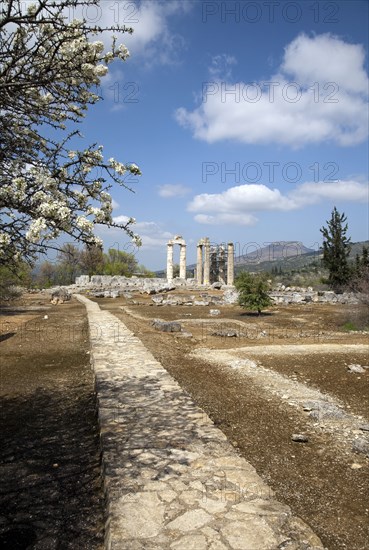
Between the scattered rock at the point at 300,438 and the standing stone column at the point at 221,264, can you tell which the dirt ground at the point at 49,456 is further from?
the standing stone column at the point at 221,264

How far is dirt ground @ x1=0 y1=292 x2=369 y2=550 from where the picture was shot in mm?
3884

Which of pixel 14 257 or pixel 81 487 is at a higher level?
pixel 14 257

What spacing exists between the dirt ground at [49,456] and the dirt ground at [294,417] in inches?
80.4

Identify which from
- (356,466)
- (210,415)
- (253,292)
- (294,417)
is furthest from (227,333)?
(356,466)

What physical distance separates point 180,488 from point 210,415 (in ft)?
9.59

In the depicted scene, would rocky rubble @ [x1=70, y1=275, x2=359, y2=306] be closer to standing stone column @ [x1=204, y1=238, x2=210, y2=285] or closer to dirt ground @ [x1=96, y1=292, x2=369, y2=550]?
standing stone column @ [x1=204, y1=238, x2=210, y2=285]

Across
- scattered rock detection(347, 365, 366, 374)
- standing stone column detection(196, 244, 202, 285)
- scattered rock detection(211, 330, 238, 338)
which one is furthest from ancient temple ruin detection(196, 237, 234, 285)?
scattered rock detection(347, 365, 366, 374)

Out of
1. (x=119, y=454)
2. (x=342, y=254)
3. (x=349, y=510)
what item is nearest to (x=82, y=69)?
(x=119, y=454)

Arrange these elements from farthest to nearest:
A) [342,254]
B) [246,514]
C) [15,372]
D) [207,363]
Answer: [342,254] → [207,363] → [15,372] → [246,514]

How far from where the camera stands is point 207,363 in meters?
10.8

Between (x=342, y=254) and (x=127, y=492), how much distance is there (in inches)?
1452

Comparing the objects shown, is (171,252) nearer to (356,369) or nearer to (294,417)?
(356,369)

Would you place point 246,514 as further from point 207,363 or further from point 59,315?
point 59,315

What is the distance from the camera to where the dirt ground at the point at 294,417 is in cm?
405
